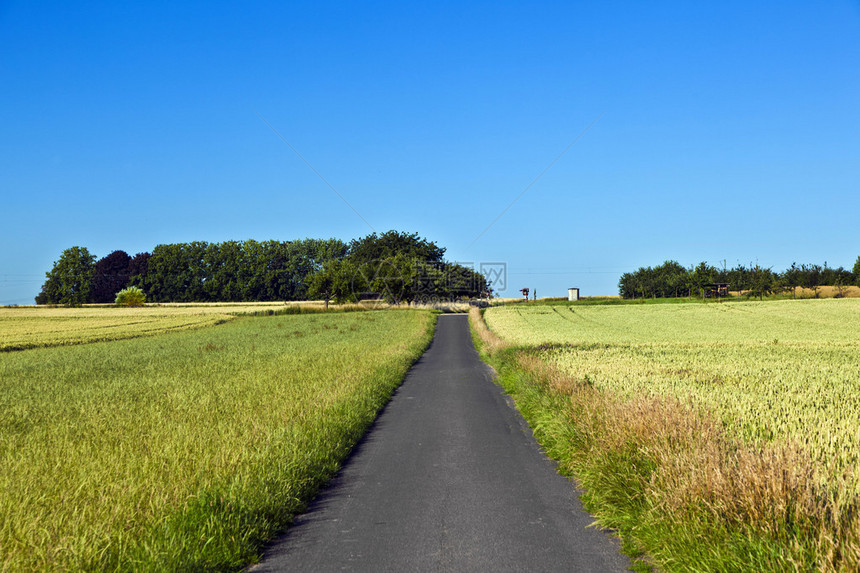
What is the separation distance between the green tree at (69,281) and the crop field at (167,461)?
125 m

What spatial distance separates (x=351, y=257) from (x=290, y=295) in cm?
2772

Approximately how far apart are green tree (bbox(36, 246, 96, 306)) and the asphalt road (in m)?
138

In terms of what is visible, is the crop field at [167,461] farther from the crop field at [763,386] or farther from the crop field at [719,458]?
the crop field at [763,386]

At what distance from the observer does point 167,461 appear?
7594 mm

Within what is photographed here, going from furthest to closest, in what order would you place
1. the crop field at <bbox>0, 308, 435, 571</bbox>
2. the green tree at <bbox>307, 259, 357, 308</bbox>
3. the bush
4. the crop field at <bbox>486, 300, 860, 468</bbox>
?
the bush, the green tree at <bbox>307, 259, 357, 308</bbox>, the crop field at <bbox>486, 300, 860, 468</bbox>, the crop field at <bbox>0, 308, 435, 571</bbox>

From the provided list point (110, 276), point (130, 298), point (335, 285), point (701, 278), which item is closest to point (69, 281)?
point (110, 276)

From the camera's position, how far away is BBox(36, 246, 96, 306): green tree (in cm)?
12362

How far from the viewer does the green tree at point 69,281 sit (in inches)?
4867

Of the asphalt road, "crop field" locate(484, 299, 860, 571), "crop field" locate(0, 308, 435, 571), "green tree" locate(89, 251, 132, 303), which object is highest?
"green tree" locate(89, 251, 132, 303)

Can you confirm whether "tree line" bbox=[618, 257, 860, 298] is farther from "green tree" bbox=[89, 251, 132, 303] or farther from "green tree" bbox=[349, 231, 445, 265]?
"green tree" bbox=[89, 251, 132, 303]

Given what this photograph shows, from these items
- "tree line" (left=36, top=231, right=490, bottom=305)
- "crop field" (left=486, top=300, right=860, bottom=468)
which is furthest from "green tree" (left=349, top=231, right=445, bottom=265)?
"crop field" (left=486, top=300, right=860, bottom=468)

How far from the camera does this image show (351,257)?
117500mm

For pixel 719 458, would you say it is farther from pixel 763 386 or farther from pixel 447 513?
pixel 763 386

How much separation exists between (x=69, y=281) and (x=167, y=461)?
14095 centimetres
